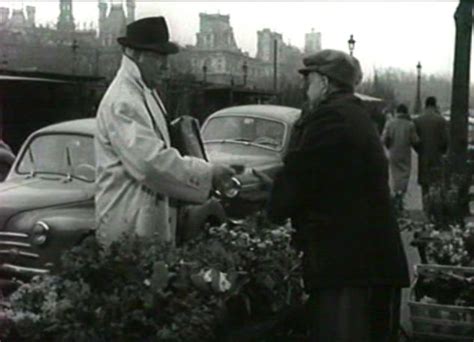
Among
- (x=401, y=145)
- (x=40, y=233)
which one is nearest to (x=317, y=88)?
(x=40, y=233)

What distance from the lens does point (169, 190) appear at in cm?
257

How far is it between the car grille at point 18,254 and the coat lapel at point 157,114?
74.8 inches

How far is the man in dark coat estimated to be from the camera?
8.37ft

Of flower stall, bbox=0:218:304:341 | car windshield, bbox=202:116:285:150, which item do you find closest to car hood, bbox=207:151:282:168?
car windshield, bbox=202:116:285:150

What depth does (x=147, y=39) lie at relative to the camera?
8.81ft

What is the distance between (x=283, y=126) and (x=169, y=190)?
485 centimetres

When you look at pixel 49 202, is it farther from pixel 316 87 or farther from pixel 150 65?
pixel 316 87

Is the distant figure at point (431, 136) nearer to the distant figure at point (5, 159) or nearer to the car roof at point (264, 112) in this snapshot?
the car roof at point (264, 112)

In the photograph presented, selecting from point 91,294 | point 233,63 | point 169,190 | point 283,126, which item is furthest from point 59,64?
point 283,126

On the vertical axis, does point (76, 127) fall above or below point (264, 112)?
above

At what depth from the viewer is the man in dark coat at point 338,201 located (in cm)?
255

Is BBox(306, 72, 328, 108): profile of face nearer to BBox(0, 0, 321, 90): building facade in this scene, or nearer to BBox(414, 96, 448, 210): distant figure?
BBox(0, 0, 321, 90): building facade

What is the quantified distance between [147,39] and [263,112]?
454 cm

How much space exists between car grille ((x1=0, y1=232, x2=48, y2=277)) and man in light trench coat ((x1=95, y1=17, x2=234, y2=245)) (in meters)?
1.79
